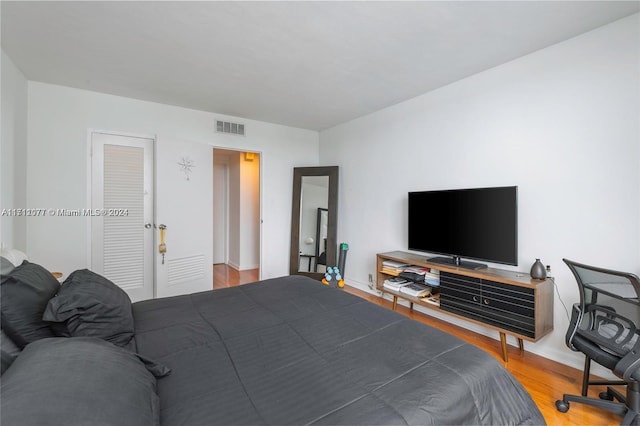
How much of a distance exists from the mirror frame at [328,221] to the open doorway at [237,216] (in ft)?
3.31

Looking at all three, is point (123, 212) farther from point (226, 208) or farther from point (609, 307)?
point (609, 307)

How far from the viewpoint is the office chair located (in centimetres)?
147

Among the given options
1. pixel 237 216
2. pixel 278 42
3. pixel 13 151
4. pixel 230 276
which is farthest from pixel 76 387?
pixel 237 216

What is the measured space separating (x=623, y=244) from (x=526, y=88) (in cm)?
144

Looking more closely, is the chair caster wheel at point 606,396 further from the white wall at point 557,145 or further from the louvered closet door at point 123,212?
the louvered closet door at point 123,212

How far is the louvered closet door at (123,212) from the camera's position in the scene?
10.4ft

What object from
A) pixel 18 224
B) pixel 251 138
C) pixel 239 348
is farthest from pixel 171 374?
pixel 251 138

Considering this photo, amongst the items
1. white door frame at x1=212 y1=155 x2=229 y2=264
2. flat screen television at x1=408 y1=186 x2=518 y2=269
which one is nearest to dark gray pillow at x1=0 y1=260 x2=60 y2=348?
flat screen television at x1=408 y1=186 x2=518 y2=269

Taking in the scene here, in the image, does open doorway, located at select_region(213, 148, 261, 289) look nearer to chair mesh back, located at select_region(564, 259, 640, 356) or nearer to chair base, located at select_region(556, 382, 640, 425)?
chair base, located at select_region(556, 382, 640, 425)

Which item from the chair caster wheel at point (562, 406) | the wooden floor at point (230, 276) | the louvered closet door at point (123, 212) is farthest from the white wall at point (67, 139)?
the chair caster wheel at point (562, 406)

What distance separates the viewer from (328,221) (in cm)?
440

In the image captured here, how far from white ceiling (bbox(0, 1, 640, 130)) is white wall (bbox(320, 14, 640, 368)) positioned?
19cm

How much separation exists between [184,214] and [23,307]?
2637 mm

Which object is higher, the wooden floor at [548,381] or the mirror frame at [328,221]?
the mirror frame at [328,221]
